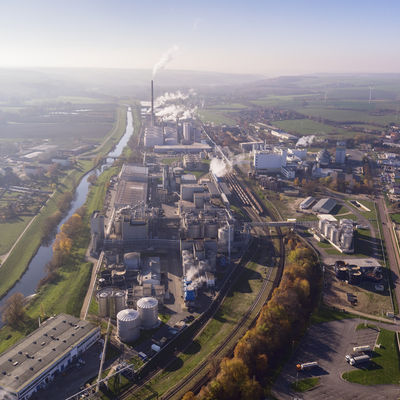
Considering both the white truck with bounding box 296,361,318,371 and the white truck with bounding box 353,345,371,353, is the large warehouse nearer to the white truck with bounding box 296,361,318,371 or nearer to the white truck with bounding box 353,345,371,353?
the white truck with bounding box 296,361,318,371

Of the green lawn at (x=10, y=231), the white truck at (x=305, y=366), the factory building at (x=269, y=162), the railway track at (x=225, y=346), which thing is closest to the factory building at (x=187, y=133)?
the factory building at (x=269, y=162)

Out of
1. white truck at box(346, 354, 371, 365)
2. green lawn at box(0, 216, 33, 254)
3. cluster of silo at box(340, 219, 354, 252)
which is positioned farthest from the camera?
green lawn at box(0, 216, 33, 254)

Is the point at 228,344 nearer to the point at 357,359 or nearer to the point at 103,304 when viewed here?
the point at 357,359

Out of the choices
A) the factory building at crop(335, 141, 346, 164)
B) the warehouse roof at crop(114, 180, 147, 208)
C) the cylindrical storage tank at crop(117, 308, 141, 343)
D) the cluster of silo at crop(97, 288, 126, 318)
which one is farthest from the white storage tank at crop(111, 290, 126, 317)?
the factory building at crop(335, 141, 346, 164)

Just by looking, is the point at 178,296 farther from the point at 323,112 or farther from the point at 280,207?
the point at 323,112

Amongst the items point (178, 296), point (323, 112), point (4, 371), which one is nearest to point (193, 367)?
point (178, 296)
